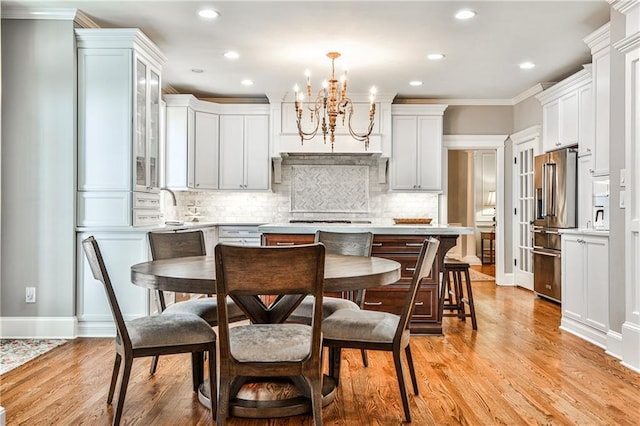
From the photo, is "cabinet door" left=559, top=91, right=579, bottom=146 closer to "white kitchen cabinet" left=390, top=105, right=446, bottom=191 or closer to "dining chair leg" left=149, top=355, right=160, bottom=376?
"white kitchen cabinet" left=390, top=105, right=446, bottom=191

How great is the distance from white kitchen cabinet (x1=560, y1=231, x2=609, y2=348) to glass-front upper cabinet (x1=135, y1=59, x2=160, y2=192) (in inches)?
145

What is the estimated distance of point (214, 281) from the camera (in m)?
2.12

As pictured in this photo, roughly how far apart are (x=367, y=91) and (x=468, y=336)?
12.2ft

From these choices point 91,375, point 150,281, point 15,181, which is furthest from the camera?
point 15,181

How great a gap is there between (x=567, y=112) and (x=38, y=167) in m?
5.23

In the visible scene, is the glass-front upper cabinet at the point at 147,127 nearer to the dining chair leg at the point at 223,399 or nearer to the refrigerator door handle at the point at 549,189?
the dining chair leg at the point at 223,399

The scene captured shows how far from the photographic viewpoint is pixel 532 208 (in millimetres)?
6633

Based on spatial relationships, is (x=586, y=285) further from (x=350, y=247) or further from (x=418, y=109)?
(x=418, y=109)

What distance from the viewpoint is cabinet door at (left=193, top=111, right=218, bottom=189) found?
22.3ft

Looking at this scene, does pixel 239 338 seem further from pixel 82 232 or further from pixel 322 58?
pixel 322 58

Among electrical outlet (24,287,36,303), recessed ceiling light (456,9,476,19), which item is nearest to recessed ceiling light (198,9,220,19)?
recessed ceiling light (456,9,476,19)

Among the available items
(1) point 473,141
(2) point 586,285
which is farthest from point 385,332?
(1) point 473,141

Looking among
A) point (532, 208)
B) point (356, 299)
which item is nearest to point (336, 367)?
point (356, 299)

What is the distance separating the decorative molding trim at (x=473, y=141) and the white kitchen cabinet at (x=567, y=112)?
1.00 metres
